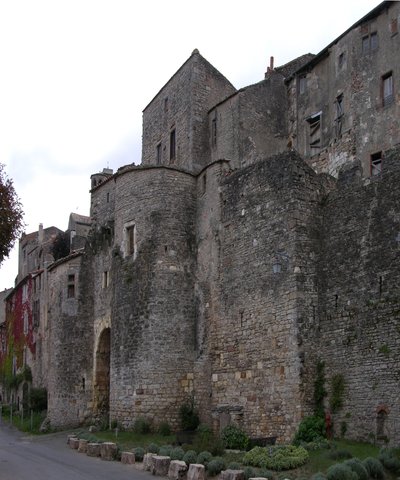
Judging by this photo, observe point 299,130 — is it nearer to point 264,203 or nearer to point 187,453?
point 264,203

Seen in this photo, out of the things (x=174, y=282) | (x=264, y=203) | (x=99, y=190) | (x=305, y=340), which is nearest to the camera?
(x=305, y=340)

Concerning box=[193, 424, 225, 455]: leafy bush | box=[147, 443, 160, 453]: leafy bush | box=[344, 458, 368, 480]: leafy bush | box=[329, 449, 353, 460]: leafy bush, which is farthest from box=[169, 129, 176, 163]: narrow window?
box=[344, 458, 368, 480]: leafy bush

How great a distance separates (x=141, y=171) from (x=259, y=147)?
517cm

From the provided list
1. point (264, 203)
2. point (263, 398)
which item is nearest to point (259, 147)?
point (264, 203)

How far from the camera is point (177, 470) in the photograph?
58.6 feet

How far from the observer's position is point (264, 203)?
23.4m

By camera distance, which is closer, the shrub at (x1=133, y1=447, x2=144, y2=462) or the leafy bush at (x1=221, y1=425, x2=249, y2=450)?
the shrub at (x1=133, y1=447, x2=144, y2=462)

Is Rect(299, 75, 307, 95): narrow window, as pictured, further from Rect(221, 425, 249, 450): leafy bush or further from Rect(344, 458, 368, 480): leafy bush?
Rect(344, 458, 368, 480): leafy bush

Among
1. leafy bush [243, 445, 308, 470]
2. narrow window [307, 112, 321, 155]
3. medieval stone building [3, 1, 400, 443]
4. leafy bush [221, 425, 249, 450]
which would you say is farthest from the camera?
narrow window [307, 112, 321, 155]

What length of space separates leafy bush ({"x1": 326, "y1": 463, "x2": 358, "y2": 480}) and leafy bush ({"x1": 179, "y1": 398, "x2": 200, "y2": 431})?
35.3 feet

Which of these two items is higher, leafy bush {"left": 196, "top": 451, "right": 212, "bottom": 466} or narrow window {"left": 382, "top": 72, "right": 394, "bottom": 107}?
narrow window {"left": 382, "top": 72, "right": 394, "bottom": 107}

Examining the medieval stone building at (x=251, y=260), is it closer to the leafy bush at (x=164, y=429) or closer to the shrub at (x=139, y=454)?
the leafy bush at (x=164, y=429)

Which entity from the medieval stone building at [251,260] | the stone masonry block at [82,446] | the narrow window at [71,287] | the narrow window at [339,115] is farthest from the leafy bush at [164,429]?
the narrow window at [339,115]

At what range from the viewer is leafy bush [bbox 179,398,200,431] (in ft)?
84.1
